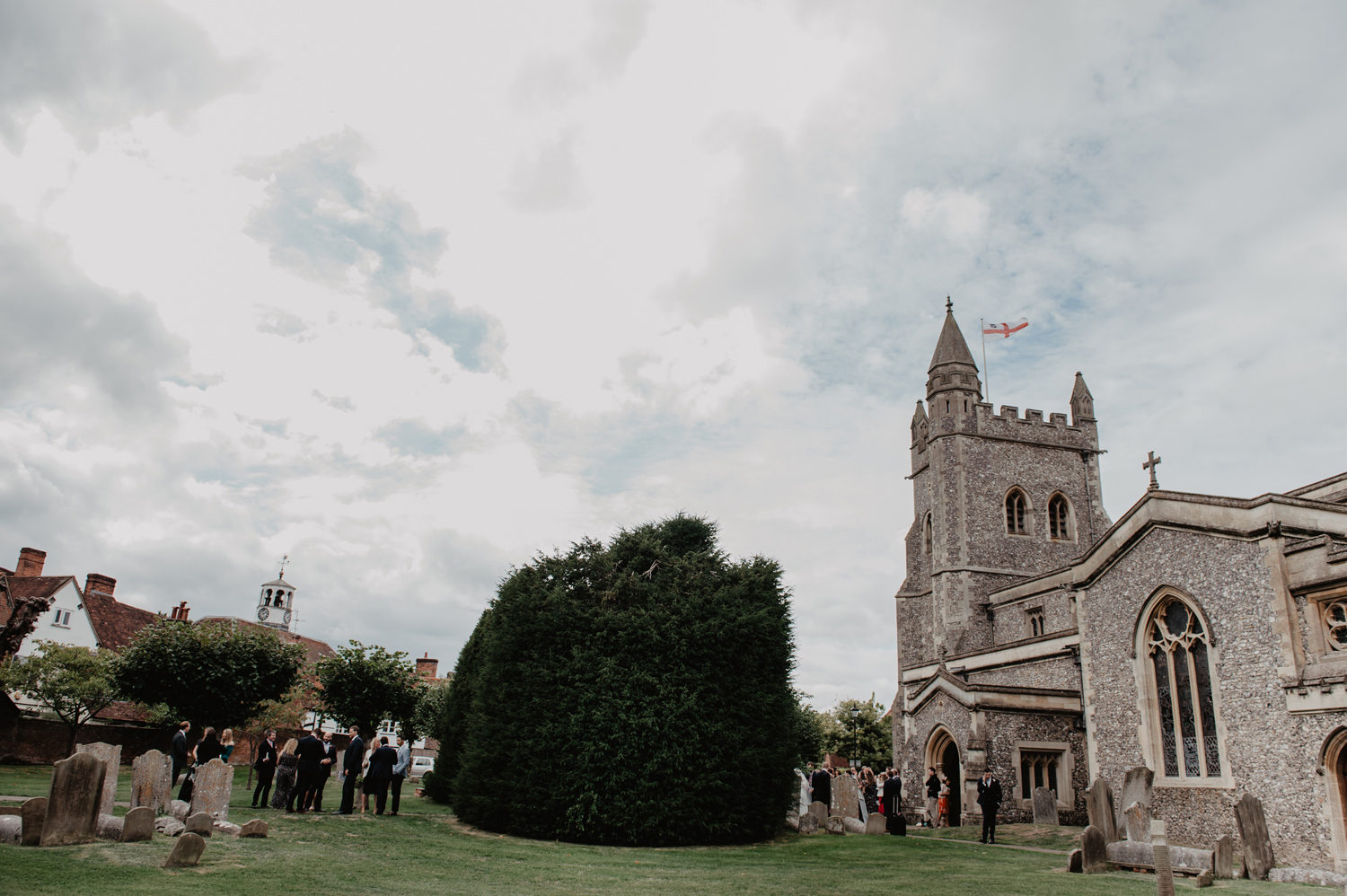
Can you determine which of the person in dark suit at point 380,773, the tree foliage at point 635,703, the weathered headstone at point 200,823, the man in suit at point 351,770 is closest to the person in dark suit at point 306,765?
the man in suit at point 351,770

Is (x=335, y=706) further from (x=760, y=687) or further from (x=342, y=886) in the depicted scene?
(x=342, y=886)

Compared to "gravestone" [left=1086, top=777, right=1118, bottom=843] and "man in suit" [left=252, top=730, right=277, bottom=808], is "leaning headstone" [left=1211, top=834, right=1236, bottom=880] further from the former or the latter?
"man in suit" [left=252, top=730, right=277, bottom=808]

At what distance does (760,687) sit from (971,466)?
2172 centimetres

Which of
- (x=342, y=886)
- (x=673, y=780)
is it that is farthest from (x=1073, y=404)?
(x=342, y=886)

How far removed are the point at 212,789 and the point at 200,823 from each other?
7.01 feet

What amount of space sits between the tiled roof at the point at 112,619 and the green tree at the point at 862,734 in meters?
42.0

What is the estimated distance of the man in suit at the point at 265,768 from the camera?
1767 cm

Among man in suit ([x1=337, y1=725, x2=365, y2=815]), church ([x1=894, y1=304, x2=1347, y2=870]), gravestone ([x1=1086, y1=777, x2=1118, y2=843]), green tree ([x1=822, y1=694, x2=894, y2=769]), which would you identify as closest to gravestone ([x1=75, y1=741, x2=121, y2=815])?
man in suit ([x1=337, y1=725, x2=365, y2=815])

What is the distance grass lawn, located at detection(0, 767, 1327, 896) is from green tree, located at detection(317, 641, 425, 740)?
12998 millimetres

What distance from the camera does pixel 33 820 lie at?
32.7ft

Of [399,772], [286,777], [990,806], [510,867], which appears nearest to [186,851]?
[510,867]

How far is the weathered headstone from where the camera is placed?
11.3 meters

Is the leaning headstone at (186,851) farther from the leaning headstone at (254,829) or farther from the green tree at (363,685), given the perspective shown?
the green tree at (363,685)

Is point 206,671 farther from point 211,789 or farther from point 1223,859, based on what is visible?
point 1223,859
